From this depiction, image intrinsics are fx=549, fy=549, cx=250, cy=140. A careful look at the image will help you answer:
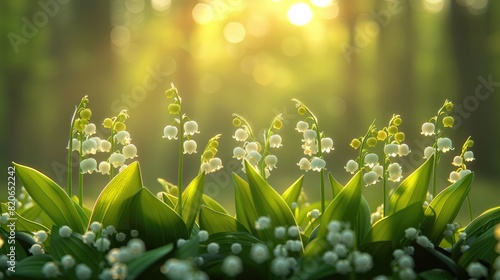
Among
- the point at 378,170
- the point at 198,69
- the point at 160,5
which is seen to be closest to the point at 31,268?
the point at 378,170

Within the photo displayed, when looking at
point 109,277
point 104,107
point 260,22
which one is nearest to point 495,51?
point 260,22

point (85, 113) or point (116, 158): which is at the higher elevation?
point (85, 113)

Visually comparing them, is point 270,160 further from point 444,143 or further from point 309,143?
point 444,143

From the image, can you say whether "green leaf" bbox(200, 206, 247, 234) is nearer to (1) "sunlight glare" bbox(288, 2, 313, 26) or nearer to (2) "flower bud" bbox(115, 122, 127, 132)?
(2) "flower bud" bbox(115, 122, 127, 132)

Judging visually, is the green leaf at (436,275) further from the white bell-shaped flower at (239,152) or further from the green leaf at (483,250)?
the white bell-shaped flower at (239,152)

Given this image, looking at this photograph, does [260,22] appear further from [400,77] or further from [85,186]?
[85,186]

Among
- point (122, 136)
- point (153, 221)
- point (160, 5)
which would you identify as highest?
point (160, 5)
